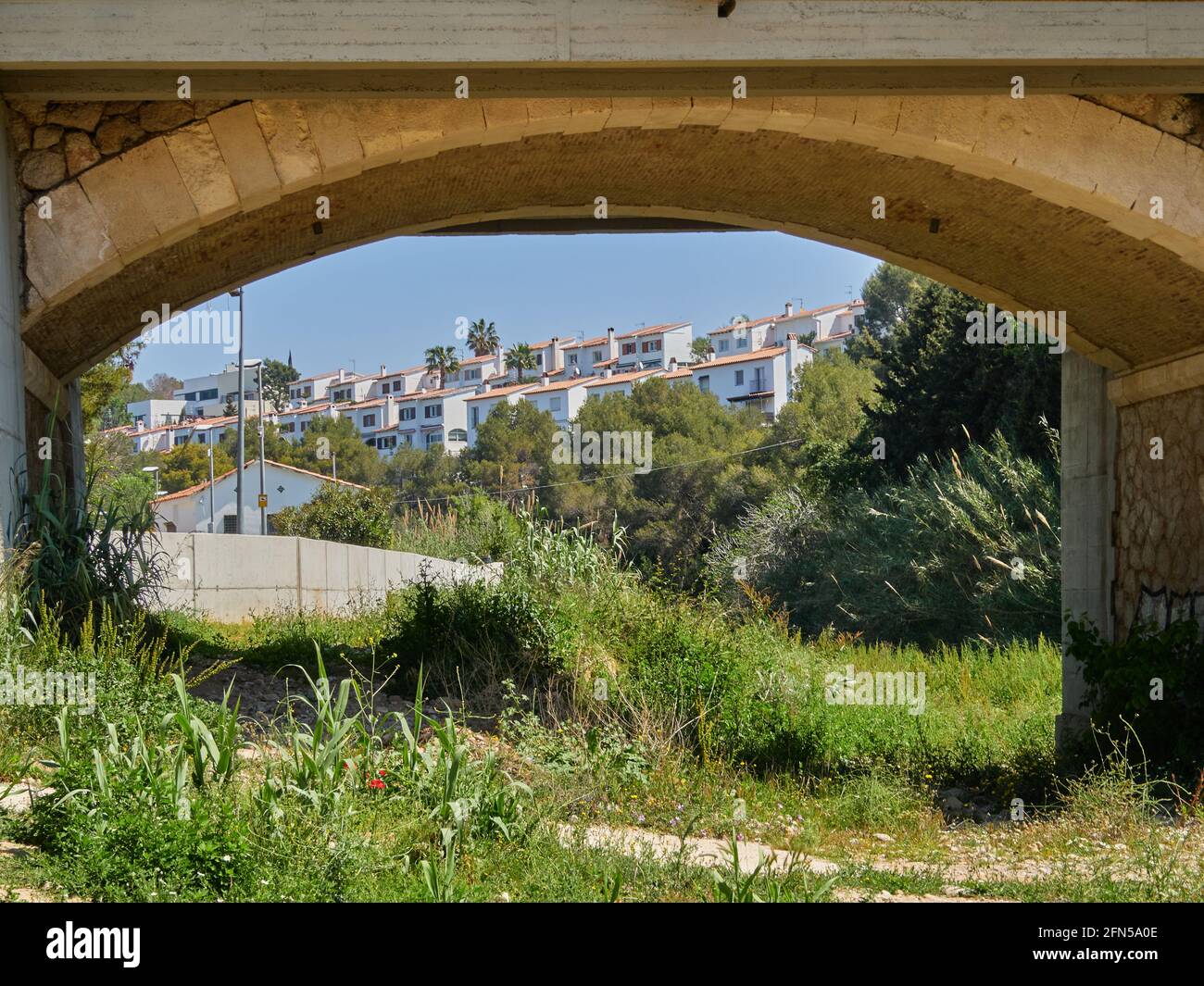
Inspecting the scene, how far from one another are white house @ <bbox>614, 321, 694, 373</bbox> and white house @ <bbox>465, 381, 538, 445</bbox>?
440 inches

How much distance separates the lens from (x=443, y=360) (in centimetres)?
7906

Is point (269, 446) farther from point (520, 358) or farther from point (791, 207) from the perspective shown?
point (791, 207)

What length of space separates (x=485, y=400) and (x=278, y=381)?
3034cm

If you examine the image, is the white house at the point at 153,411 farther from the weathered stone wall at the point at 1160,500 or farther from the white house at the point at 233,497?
the weathered stone wall at the point at 1160,500

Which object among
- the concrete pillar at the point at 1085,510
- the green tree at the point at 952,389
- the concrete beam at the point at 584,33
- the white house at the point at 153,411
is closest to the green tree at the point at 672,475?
the green tree at the point at 952,389

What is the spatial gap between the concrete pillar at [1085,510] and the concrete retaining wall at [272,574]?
22.2ft

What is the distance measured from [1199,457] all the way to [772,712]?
390 cm

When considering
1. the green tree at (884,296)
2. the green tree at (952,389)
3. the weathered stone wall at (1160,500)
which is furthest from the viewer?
the green tree at (884,296)

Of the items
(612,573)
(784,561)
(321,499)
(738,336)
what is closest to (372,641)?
(612,573)

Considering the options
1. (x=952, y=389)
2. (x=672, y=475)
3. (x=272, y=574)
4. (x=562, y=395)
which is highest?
(x=562, y=395)

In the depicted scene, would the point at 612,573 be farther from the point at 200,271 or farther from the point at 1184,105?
the point at 1184,105

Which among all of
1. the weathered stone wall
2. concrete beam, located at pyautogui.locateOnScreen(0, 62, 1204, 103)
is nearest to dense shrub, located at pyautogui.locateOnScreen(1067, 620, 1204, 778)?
the weathered stone wall

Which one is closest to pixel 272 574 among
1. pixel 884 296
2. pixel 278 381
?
pixel 884 296

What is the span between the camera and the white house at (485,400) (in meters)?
64.9
